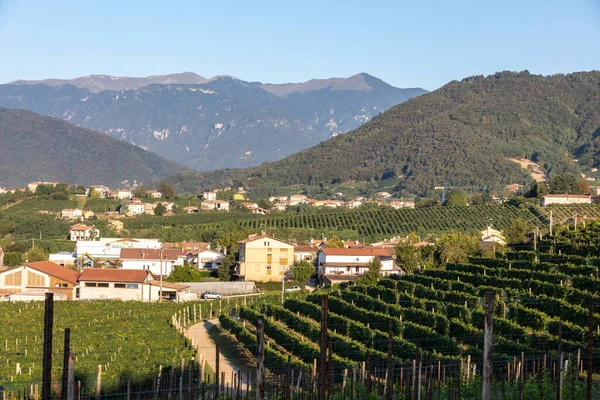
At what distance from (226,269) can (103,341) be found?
2317 centimetres

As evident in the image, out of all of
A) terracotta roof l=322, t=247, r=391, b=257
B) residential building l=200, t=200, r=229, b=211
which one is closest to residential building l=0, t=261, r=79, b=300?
terracotta roof l=322, t=247, r=391, b=257

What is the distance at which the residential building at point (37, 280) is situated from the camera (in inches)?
1657

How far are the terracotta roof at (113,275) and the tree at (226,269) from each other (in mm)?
5964

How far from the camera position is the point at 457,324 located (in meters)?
23.3

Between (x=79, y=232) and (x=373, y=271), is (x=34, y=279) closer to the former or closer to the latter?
(x=373, y=271)

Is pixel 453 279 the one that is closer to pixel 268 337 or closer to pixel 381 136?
pixel 268 337

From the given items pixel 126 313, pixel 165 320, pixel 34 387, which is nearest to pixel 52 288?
pixel 126 313

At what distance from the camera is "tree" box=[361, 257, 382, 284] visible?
39.8 meters

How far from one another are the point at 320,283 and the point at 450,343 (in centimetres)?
2640

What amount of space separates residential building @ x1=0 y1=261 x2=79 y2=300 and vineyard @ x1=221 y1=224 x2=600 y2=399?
12926 mm

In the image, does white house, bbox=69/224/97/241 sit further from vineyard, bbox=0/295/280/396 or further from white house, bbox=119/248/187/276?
vineyard, bbox=0/295/280/396

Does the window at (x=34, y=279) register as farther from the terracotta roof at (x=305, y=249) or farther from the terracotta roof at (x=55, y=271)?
the terracotta roof at (x=305, y=249)

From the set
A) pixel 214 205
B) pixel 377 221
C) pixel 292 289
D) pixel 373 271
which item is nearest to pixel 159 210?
pixel 214 205

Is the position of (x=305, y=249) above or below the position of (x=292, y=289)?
above
